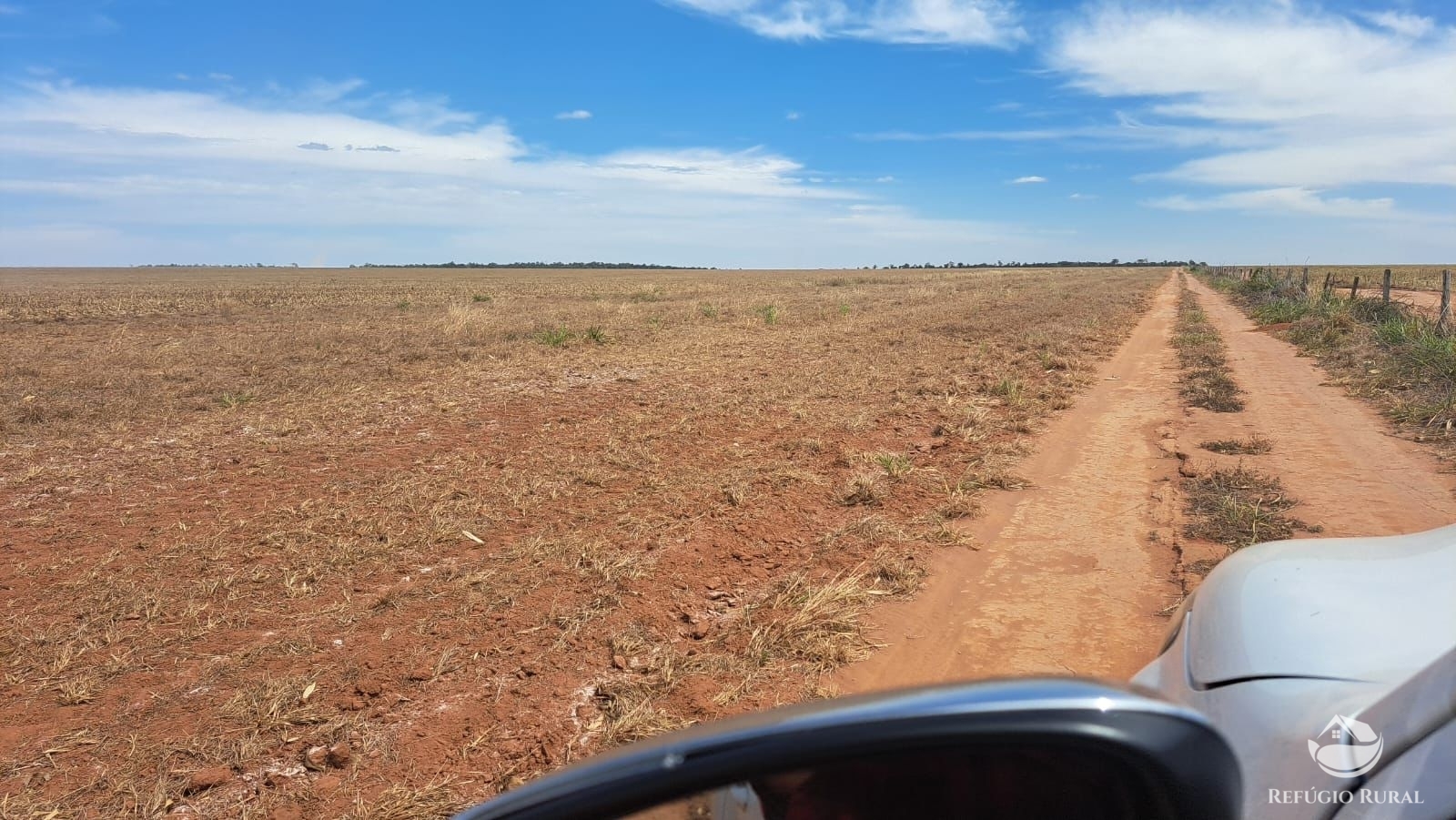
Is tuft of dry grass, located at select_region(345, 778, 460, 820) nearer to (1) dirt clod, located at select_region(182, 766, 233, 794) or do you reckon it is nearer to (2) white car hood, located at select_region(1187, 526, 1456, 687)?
(1) dirt clod, located at select_region(182, 766, 233, 794)

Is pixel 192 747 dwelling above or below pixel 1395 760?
below

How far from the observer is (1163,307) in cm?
2891

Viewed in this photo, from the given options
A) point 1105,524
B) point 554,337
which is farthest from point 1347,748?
point 554,337

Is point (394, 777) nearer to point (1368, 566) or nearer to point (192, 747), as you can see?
point (192, 747)

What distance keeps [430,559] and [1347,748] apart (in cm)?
492

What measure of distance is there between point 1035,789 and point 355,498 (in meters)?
6.21

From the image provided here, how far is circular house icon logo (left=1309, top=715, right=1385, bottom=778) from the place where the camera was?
3.51 ft

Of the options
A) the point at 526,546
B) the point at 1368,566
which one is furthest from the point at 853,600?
the point at 1368,566

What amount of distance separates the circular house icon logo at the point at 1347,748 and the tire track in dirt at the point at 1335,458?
4693 mm

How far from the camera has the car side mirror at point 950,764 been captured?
1.06m

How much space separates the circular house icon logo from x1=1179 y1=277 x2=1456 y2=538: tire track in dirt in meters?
4.69

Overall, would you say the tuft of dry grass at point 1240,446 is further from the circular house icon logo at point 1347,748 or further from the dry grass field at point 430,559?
the circular house icon logo at point 1347,748

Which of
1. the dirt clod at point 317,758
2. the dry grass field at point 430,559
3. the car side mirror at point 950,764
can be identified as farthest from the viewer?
the dry grass field at point 430,559

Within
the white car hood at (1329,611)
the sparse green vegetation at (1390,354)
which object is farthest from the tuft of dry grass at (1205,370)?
the white car hood at (1329,611)
